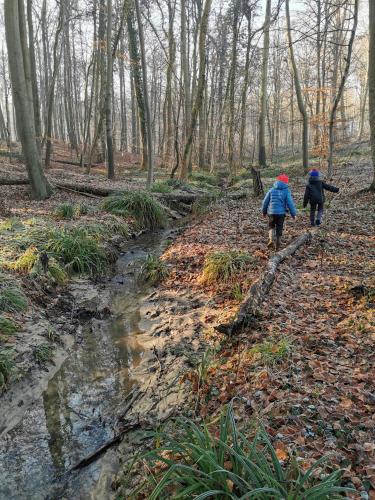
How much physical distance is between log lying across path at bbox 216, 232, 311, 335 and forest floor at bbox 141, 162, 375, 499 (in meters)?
0.13

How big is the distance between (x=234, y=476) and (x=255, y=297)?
347cm

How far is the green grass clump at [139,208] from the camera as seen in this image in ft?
41.5

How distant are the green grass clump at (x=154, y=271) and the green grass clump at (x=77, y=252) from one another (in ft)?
3.14

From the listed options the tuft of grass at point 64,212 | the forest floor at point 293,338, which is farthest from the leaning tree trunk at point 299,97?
the tuft of grass at point 64,212

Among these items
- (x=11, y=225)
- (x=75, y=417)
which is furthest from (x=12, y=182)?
(x=75, y=417)

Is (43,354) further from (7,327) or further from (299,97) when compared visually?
(299,97)

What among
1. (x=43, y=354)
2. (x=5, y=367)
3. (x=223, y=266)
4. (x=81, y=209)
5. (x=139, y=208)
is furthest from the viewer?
(x=139, y=208)

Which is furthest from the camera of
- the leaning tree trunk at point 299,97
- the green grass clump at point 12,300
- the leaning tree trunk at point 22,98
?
the leaning tree trunk at point 299,97

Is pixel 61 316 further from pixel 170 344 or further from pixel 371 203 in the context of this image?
pixel 371 203

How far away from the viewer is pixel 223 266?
7.64 m

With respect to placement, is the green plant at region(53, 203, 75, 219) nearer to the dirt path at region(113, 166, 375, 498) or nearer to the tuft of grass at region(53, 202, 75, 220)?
the tuft of grass at region(53, 202, 75, 220)

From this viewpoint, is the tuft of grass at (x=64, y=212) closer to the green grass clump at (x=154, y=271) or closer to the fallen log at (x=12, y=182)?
the green grass clump at (x=154, y=271)

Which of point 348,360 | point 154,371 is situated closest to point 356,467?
point 348,360

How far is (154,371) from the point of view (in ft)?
17.3
